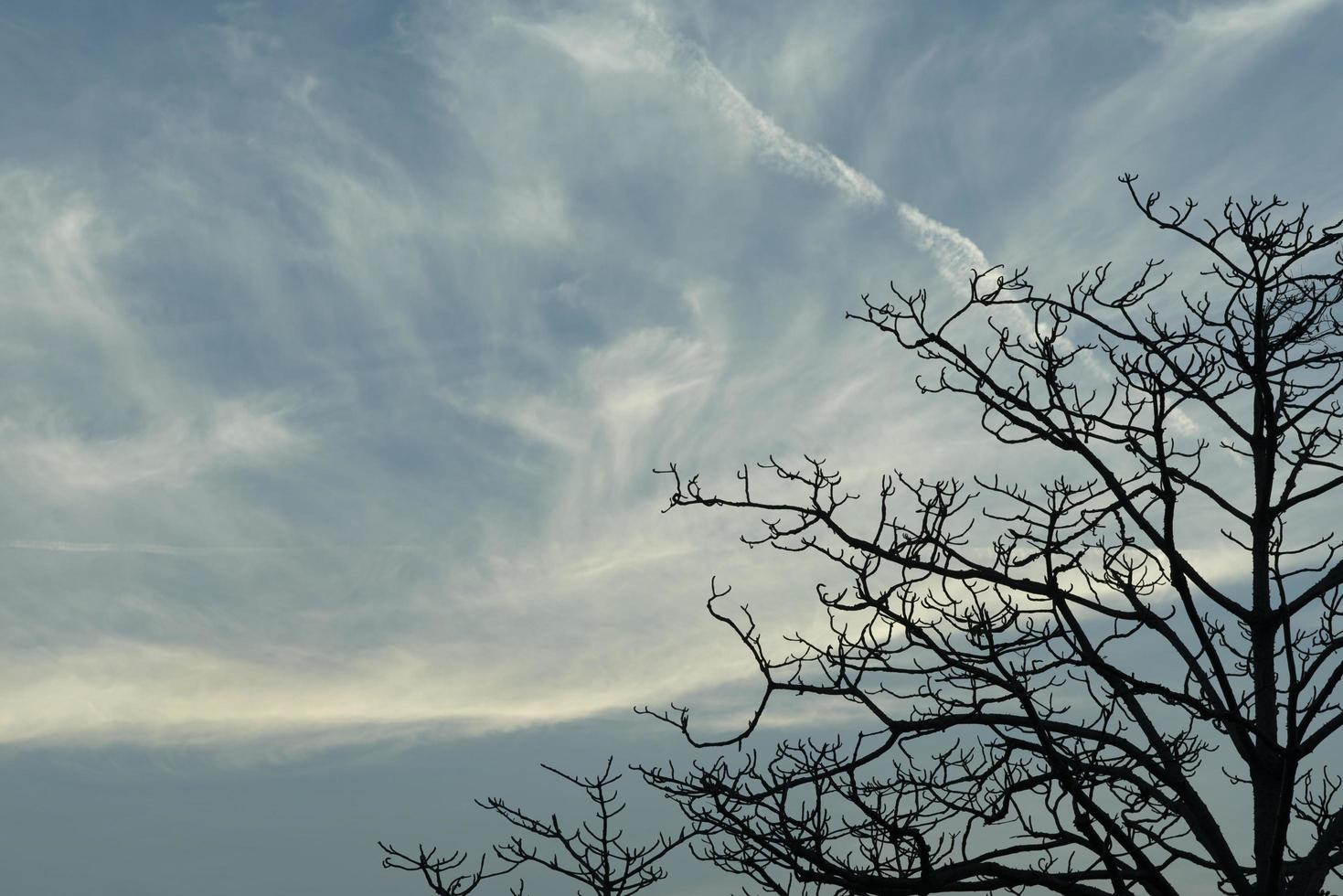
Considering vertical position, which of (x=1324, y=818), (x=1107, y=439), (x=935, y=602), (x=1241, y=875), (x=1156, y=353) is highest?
(x=1156, y=353)

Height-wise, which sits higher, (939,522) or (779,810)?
(939,522)

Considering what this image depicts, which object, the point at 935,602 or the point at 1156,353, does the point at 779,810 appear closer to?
the point at 935,602

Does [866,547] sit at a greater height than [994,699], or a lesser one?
greater

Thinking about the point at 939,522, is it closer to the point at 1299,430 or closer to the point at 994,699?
the point at 994,699

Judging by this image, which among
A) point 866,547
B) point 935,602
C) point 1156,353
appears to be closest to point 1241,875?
point 935,602

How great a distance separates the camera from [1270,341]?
Result: 9094 mm

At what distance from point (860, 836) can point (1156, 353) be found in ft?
14.3

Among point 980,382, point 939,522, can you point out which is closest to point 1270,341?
point 980,382

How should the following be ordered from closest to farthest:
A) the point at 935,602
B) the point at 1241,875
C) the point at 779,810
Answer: the point at 1241,875, the point at 779,810, the point at 935,602

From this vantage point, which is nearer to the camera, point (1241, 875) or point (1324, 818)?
point (1241, 875)

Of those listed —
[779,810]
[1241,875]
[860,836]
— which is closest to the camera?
[1241,875]

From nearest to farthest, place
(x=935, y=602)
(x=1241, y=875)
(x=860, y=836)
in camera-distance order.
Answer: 1. (x=1241, y=875)
2. (x=935, y=602)
3. (x=860, y=836)

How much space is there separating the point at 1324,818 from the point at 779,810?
5.22m

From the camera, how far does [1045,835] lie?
7859 millimetres
